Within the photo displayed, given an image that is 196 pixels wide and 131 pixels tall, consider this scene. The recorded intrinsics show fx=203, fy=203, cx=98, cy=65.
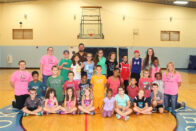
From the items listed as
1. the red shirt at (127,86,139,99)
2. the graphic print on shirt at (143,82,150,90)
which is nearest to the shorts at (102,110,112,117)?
the red shirt at (127,86,139,99)

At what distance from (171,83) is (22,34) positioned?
1322cm

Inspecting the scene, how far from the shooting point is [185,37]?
16219mm

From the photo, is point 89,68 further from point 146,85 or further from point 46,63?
point 146,85

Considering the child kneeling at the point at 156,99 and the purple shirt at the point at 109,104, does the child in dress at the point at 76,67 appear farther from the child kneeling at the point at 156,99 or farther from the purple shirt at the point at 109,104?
the child kneeling at the point at 156,99

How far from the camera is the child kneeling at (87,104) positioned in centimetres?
503

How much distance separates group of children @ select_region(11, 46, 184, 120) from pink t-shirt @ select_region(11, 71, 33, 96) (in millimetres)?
145

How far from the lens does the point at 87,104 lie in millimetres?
5180

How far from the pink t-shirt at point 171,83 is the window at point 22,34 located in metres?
12.6

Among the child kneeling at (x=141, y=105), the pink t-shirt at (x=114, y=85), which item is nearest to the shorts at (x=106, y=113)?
the child kneeling at (x=141, y=105)

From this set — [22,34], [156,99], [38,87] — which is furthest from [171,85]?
[22,34]

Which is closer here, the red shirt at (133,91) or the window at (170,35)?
the red shirt at (133,91)

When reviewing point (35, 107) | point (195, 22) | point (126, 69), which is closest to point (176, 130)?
point (126, 69)

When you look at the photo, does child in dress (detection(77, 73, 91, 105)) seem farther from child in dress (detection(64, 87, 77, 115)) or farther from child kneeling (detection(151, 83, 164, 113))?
child kneeling (detection(151, 83, 164, 113))

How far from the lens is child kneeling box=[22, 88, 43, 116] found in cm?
491
